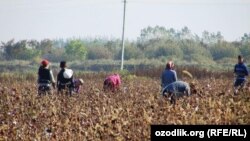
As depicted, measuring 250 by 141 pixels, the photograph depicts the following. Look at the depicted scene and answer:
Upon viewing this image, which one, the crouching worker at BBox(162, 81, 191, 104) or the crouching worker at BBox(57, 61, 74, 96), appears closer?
the crouching worker at BBox(162, 81, 191, 104)

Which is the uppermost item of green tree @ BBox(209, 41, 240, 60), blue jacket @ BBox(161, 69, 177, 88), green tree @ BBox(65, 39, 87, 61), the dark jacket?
blue jacket @ BBox(161, 69, 177, 88)

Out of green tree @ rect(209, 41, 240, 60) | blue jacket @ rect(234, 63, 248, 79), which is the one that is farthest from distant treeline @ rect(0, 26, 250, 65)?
blue jacket @ rect(234, 63, 248, 79)

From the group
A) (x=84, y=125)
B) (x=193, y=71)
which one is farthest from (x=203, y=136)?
(x=193, y=71)

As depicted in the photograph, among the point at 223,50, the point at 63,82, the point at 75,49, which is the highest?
the point at 63,82

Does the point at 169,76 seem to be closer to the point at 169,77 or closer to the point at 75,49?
the point at 169,77

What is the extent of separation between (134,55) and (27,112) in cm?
7771

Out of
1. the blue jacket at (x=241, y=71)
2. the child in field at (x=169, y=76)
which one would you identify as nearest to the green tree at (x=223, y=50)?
the blue jacket at (x=241, y=71)

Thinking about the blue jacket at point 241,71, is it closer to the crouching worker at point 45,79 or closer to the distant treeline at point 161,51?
the crouching worker at point 45,79

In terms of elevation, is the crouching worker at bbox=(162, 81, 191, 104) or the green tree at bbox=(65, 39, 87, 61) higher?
the crouching worker at bbox=(162, 81, 191, 104)

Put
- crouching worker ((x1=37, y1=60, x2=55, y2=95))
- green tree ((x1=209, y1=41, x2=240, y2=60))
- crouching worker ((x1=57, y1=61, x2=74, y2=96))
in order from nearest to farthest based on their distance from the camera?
1. crouching worker ((x1=57, y1=61, x2=74, y2=96))
2. crouching worker ((x1=37, y1=60, x2=55, y2=95))
3. green tree ((x1=209, y1=41, x2=240, y2=60))

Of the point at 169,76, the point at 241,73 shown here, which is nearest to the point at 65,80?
the point at 169,76

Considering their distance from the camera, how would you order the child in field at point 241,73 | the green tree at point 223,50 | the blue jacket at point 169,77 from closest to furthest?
the blue jacket at point 169,77
the child in field at point 241,73
the green tree at point 223,50

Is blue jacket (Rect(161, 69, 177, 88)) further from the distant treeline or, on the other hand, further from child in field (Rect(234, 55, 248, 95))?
the distant treeline

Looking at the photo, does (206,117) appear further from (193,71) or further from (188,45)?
(188,45)
